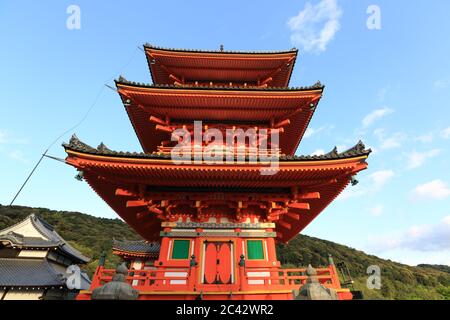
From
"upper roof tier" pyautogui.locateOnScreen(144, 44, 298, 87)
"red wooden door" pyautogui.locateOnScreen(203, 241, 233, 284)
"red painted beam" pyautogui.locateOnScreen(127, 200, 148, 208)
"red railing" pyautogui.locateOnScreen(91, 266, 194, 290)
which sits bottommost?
"red railing" pyautogui.locateOnScreen(91, 266, 194, 290)

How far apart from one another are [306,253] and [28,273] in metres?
57.4

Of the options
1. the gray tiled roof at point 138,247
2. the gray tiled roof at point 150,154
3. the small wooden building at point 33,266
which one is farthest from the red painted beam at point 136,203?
the small wooden building at point 33,266

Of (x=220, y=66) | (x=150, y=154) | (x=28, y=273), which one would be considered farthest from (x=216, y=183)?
(x=28, y=273)

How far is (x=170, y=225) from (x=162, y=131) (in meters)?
4.86

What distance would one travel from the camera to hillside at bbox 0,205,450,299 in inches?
1923

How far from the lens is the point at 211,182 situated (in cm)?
932

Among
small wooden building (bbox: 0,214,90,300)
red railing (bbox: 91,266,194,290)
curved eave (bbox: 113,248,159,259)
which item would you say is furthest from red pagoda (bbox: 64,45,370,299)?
small wooden building (bbox: 0,214,90,300)

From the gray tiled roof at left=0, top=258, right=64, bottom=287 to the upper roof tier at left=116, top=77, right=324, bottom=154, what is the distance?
11.6 metres

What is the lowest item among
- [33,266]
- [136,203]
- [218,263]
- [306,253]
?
[218,263]

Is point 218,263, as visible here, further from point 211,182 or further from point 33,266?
point 33,266

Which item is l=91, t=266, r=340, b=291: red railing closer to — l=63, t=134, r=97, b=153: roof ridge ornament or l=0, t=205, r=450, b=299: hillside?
l=63, t=134, r=97, b=153: roof ridge ornament
